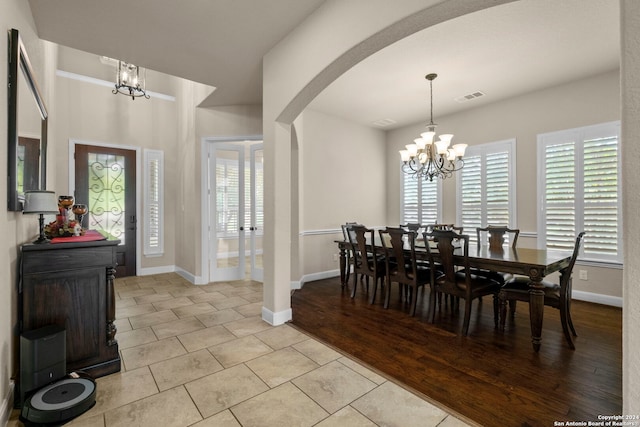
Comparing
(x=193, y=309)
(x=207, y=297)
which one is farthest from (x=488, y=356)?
(x=207, y=297)

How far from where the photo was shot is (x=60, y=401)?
1720 millimetres

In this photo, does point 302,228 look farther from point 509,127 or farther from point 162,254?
point 509,127

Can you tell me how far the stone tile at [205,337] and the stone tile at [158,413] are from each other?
0.71 m

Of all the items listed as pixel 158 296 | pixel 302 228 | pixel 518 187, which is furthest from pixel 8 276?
pixel 518 187

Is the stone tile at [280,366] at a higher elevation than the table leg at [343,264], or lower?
lower

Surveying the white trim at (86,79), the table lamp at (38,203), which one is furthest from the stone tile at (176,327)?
the white trim at (86,79)

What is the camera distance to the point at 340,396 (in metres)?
1.95

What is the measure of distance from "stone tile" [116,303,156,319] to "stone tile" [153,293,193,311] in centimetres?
8

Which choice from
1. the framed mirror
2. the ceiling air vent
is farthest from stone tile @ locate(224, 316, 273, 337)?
the ceiling air vent

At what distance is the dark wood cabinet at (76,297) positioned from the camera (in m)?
1.95

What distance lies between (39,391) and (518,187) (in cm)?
589

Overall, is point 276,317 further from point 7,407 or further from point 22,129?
point 22,129

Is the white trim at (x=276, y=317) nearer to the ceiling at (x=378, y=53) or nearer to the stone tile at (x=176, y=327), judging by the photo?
the stone tile at (x=176, y=327)

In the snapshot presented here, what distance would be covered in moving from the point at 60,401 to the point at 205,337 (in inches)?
47.8
